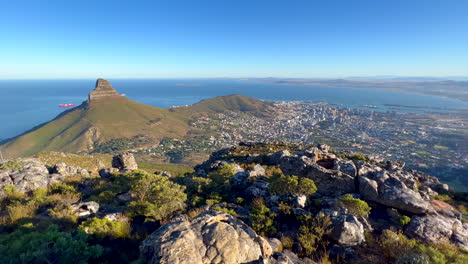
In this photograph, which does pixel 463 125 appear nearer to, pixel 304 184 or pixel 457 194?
pixel 457 194

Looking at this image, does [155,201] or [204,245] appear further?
[155,201]

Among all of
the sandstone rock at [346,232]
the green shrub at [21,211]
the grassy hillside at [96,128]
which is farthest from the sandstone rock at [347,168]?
the grassy hillside at [96,128]

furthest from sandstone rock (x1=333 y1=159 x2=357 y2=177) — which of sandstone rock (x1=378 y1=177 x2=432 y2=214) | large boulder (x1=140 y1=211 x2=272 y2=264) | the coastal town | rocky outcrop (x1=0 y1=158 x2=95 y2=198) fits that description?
the coastal town

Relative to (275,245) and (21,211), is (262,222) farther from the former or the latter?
(21,211)

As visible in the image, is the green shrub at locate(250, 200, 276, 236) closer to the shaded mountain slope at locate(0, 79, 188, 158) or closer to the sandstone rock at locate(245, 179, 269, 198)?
the sandstone rock at locate(245, 179, 269, 198)

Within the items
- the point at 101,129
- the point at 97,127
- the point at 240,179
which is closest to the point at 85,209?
the point at 240,179
